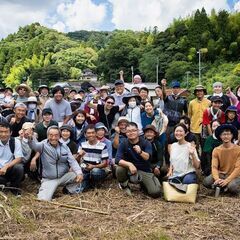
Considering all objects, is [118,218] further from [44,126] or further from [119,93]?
[119,93]

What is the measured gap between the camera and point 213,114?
7.18m

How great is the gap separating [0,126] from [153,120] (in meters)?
2.71

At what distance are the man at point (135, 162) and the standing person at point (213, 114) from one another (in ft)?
5.33

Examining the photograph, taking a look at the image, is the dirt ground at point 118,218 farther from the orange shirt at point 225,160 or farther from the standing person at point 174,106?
the standing person at point 174,106

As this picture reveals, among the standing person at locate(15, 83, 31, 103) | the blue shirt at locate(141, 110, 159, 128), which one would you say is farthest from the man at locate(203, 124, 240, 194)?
the standing person at locate(15, 83, 31, 103)

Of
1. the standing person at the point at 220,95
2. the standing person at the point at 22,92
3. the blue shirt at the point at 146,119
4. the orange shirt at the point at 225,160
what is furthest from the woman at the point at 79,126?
the standing person at the point at 220,95

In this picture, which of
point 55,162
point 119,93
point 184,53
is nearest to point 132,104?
point 119,93

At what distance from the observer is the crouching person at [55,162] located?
5992 mm

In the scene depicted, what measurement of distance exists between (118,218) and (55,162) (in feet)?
5.49

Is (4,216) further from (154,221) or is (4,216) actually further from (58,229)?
(154,221)

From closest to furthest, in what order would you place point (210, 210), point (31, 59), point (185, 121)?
point (210, 210), point (185, 121), point (31, 59)

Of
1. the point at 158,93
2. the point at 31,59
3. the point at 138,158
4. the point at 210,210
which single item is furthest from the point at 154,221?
the point at 31,59

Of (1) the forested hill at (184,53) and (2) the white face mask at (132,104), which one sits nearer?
(2) the white face mask at (132,104)

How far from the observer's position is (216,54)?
188 feet
